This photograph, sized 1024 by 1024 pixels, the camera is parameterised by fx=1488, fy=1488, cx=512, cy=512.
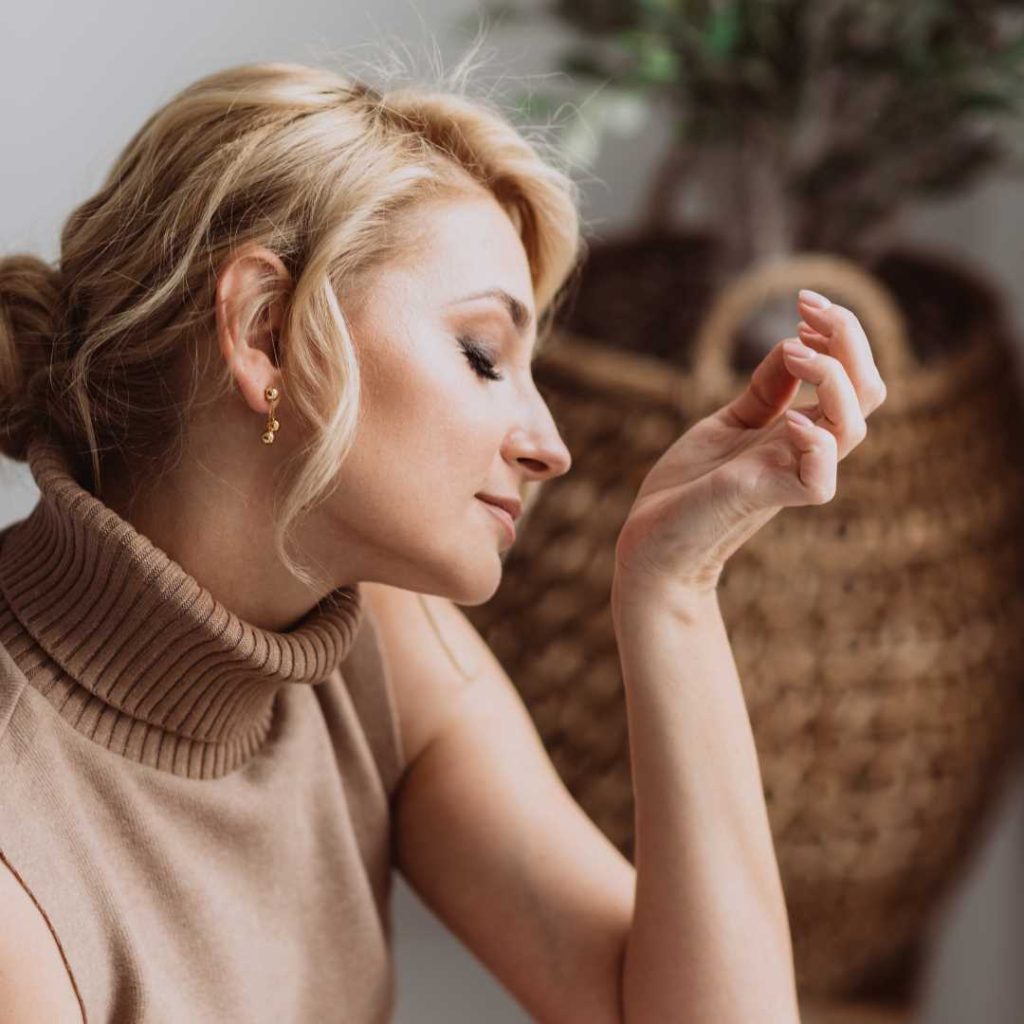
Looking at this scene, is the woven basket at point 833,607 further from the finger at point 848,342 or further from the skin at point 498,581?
the finger at point 848,342

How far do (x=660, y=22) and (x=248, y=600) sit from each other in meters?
0.85

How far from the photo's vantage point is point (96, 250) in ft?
2.98

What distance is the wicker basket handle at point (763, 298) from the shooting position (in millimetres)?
1424

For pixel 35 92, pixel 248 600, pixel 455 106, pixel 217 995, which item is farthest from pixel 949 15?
pixel 217 995

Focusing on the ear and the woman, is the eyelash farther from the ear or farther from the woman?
the ear

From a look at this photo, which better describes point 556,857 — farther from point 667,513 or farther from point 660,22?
point 660,22

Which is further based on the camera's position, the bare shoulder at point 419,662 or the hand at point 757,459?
the bare shoulder at point 419,662

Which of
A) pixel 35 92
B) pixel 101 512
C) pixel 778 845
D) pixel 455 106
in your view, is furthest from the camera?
pixel 778 845

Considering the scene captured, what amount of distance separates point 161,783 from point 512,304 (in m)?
0.36

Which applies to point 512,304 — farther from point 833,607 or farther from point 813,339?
point 833,607

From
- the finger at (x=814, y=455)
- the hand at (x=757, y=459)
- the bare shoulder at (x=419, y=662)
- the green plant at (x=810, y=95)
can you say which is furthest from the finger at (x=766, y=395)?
the green plant at (x=810, y=95)

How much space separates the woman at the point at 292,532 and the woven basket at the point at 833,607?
427 mm

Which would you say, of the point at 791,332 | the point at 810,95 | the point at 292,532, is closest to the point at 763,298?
the point at 791,332

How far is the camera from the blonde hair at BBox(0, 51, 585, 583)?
0.85 meters
